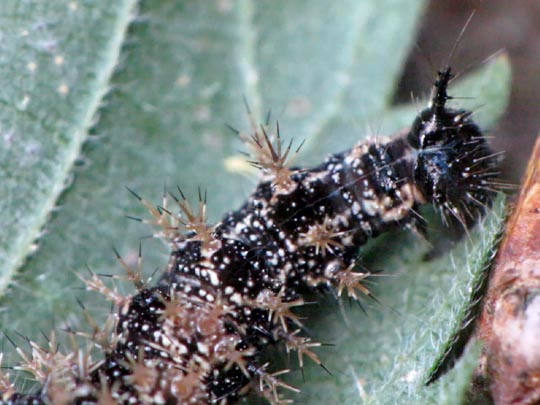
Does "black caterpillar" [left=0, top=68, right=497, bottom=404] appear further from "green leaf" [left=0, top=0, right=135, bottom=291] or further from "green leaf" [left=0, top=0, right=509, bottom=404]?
"green leaf" [left=0, top=0, right=135, bottom=291]

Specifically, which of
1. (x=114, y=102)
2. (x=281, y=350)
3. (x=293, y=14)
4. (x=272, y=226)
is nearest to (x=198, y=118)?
(x=114, y=102)

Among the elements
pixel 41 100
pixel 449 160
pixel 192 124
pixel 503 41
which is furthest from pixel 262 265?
pixel 503 41

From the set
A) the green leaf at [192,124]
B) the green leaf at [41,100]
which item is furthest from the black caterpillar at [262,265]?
the green leaf at [41,100]

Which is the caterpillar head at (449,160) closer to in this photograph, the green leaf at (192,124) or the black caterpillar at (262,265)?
the black caterpillar at (262,265)

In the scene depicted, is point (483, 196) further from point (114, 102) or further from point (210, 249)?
point (114, 102)

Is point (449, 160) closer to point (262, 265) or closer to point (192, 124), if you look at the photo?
point (262, 265)

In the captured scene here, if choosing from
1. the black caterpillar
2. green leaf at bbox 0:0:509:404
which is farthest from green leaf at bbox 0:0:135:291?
the black caterpillar

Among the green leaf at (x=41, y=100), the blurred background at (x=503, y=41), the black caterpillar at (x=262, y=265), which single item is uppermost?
the blurred background at (x=503, y=41)
